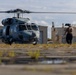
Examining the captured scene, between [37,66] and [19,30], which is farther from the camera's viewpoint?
[19,30]

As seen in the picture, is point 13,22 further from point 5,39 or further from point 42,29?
point 42,29

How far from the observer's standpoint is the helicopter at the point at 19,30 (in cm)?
3084

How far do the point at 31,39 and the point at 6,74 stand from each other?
2296cm

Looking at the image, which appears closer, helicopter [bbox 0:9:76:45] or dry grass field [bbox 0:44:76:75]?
dry grass field [bbox 0:44:76:75]

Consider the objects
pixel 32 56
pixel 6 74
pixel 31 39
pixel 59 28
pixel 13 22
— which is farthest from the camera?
pixel 59 28

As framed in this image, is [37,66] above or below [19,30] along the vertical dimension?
above

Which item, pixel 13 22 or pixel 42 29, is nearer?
pixel 13 22

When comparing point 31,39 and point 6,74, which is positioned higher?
point 6,74

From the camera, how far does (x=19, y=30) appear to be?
31797mm

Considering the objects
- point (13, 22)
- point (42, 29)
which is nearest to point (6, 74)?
point (13, 22)

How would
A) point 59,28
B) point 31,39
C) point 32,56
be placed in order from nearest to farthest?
point 32,56, point 31,39, point 59,28

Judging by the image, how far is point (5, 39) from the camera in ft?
109

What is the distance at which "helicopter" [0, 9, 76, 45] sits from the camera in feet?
101

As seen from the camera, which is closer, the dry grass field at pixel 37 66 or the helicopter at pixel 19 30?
the dry grass field at pixel 37 66
